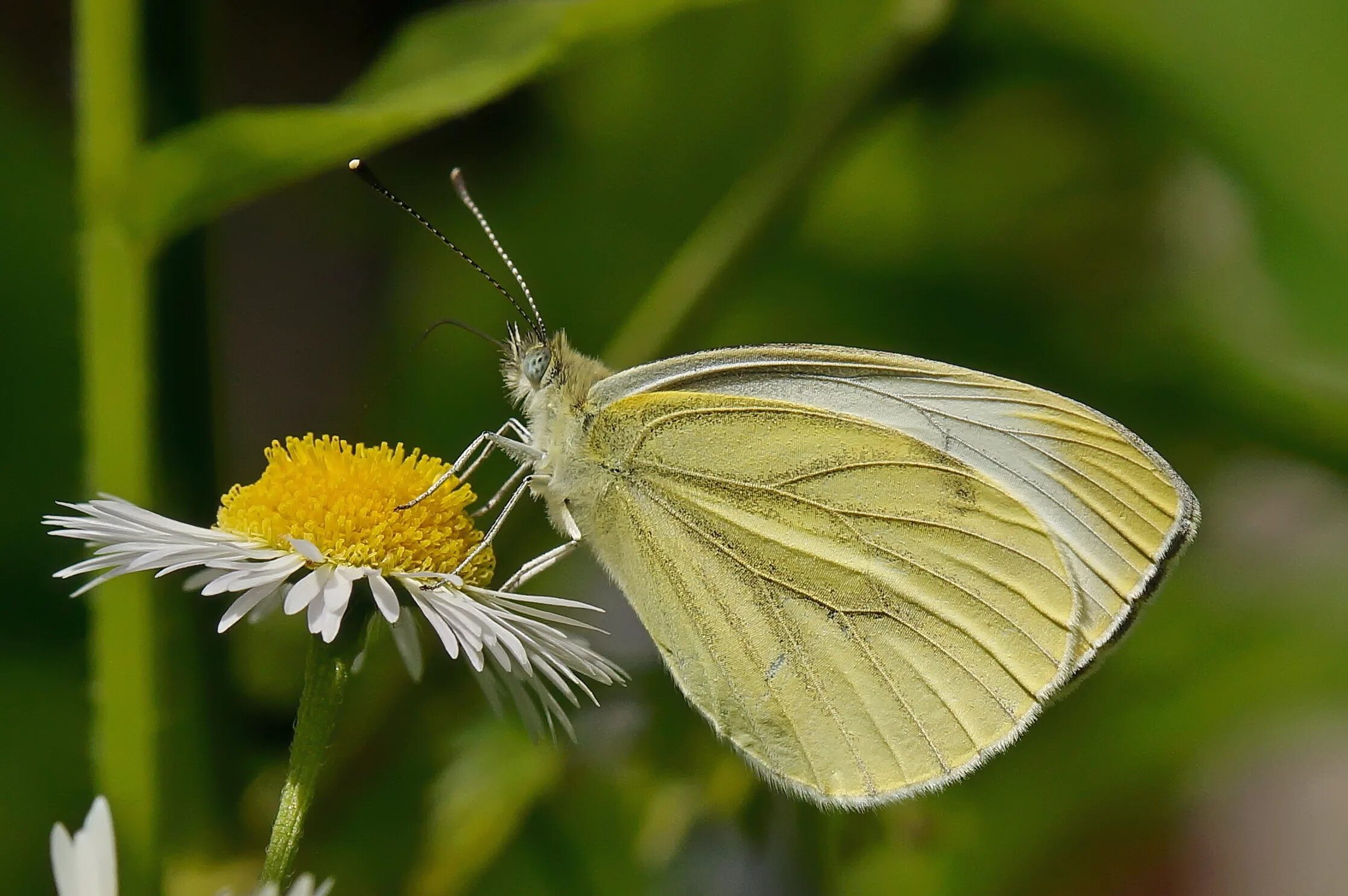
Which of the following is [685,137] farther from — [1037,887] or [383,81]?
[1037,887]

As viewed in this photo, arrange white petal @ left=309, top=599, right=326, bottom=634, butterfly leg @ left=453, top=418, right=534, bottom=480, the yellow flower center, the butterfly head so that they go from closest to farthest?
white petal @ left=309, top=599, right=326, bottom=634 < the yellow flower center < butterfly leg @ left=453, top=418, right=534, bottom=480 < the butterfly head

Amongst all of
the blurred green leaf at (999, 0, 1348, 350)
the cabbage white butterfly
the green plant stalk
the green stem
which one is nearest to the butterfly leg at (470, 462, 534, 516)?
the cabbage white butterfly

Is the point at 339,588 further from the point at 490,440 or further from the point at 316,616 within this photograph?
the point at 490,440

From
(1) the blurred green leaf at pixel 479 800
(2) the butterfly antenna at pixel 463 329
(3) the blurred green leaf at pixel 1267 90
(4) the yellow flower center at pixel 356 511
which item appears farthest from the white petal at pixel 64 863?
(3) the blurred green leaf at pixel 1267 90

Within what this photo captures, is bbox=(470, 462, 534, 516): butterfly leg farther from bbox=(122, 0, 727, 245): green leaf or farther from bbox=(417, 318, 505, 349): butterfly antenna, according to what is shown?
bbox=(122, 0, 727, 245): green leaf

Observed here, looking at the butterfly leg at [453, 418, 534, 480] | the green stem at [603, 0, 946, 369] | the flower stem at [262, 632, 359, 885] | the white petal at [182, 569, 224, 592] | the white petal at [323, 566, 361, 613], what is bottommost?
the flower stem at [262, 632, 359, 885]

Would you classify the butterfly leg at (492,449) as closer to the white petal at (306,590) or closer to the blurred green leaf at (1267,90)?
the white petal at (306,590)

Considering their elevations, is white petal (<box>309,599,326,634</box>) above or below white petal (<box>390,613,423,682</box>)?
above

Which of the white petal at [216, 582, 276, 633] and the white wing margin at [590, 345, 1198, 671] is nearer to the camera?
the white petal at [216, 582, 276, 633]

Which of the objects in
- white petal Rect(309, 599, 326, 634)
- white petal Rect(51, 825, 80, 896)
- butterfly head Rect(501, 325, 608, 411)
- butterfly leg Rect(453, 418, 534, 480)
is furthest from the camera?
butterfly head Rect(501, 325, 608, 411)
